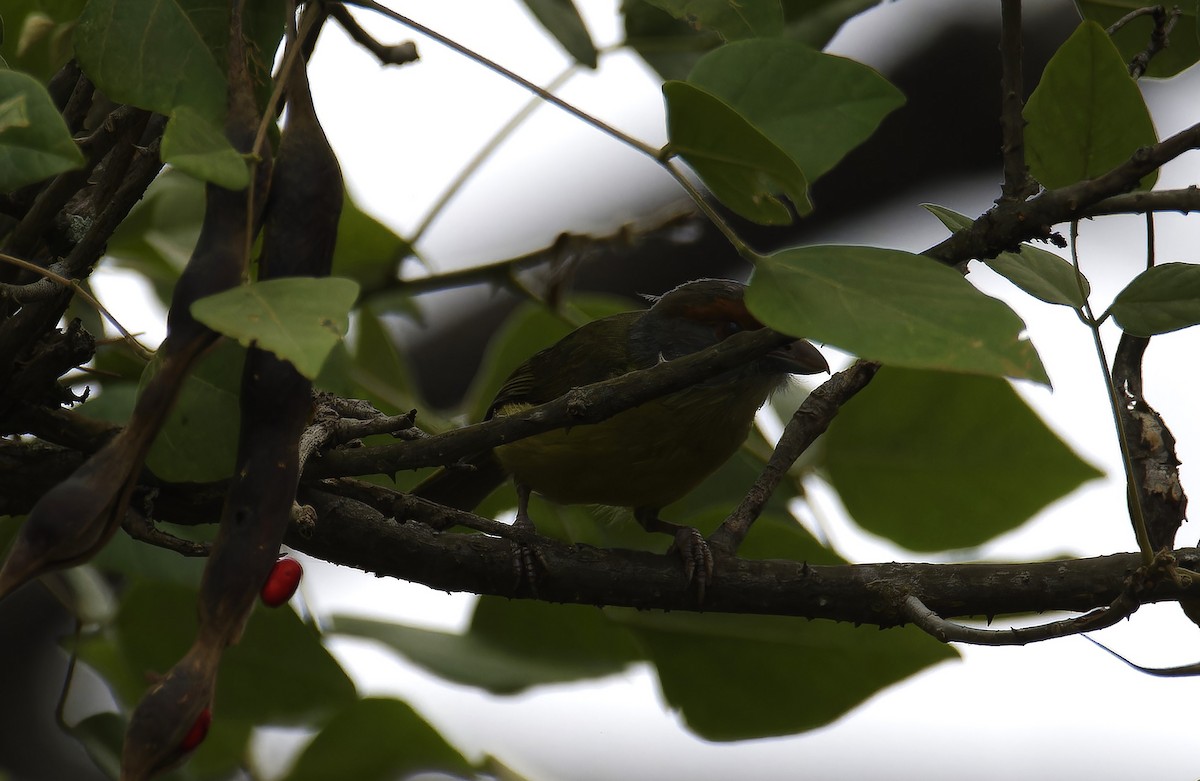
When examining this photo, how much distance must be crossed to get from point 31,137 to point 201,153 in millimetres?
156

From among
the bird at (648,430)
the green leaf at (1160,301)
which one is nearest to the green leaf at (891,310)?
the green leaf at (1160,301)

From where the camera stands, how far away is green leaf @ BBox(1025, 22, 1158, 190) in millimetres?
1305

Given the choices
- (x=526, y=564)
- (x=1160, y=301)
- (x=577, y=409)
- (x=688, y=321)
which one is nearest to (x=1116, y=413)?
(x=1160, y=301)

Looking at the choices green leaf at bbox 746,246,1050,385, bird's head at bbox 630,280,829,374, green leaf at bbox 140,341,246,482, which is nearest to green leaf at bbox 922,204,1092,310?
green leaf at bbox 746,246,1050,385

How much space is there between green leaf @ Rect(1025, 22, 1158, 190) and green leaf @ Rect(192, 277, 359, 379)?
32.2 inches

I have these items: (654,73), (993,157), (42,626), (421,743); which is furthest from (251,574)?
(993,157)

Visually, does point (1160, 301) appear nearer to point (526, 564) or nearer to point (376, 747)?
point (526, 564)

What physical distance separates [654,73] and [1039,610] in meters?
1.04

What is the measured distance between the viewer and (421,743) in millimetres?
1845

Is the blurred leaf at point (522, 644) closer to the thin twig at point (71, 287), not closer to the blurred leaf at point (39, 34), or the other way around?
the thin twig at point (71, 287)

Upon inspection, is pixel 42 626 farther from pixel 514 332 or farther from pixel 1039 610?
pixel 1039 610

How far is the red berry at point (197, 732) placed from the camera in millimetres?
896

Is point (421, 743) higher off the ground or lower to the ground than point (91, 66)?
lower

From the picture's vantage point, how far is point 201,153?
957 millimetres
